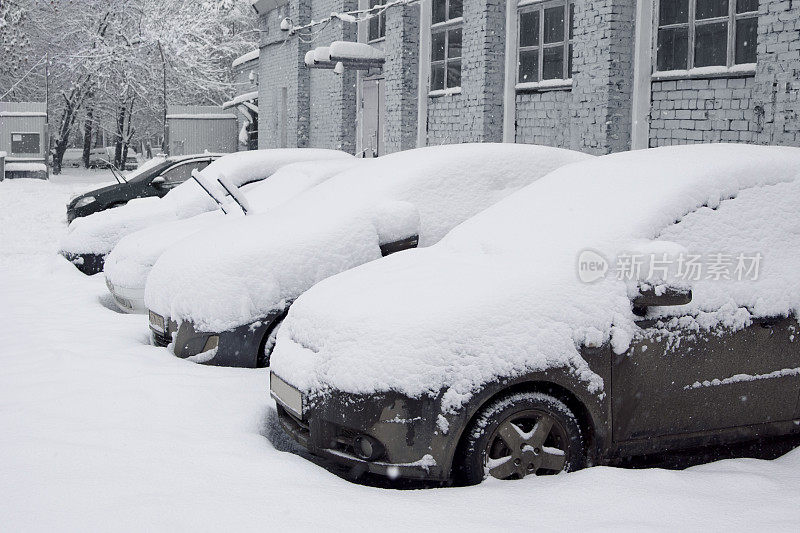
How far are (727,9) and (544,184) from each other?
5.70m

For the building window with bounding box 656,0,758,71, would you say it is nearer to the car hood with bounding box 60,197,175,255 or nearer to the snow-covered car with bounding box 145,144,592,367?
the snow-covered car with bounding box 145,144,592,367

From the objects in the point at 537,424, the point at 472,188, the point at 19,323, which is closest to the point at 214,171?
the point at 19,323

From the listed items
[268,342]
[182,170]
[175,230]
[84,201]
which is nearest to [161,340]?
[268,342]

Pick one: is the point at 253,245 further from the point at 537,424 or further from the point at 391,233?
the point at 537,424

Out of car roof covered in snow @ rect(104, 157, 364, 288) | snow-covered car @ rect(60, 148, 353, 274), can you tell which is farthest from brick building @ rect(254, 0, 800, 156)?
car roof covered in snow @ rect(104, 157, 364, 288)

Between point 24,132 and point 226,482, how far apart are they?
3116 centimetres

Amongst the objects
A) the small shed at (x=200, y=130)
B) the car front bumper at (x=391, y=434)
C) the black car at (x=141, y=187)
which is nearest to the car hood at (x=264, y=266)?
the car front bumper at (x=391, y=434)

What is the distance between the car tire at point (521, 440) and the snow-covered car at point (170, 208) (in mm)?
6449

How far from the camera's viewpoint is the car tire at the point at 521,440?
3.93 meters

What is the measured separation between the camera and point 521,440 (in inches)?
157

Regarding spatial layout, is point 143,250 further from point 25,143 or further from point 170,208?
point 25,143

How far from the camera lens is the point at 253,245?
6156mm

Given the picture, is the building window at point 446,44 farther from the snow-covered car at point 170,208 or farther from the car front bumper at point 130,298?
the car front bumper at point 130,298

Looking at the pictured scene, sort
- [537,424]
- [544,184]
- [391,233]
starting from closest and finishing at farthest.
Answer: [537,424] → [544,184] → [391,233]
